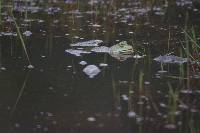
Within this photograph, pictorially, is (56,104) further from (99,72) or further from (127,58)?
(127,58)

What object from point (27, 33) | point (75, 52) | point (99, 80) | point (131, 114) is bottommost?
point (131, 114)

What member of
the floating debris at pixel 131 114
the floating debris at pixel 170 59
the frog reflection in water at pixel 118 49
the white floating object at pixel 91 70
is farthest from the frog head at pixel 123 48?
the floating debris at pixel 131 114

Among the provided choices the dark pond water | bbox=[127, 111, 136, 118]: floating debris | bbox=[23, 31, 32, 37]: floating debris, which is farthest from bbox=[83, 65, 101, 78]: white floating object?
bbox=[23, 31, 32, 37]: floating debris

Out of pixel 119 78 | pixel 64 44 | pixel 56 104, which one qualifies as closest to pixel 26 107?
pixel 56 104

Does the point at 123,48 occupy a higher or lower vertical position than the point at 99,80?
higher

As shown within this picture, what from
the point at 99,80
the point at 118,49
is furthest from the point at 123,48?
the point at 99,80

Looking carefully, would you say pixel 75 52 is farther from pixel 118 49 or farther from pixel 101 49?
pixel 118 49

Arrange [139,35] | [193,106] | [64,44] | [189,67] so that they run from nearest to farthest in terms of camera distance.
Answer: [193,106] → [189,67] → [64,44] → [139,35]
